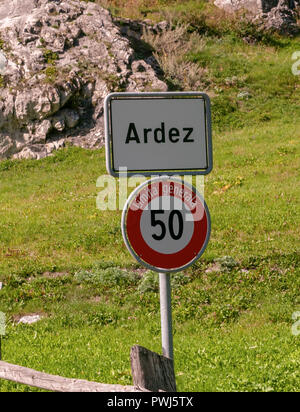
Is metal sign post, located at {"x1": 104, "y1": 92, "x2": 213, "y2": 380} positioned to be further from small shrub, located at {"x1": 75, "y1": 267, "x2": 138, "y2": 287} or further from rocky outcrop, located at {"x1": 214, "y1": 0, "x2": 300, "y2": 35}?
rocky outcrop, located at {"x1": 214, "y1": 0, "x2": 300, "y2": 35}

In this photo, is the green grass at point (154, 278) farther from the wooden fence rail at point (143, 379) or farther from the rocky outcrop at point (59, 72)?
the wooden fence rail at point (143, 379)

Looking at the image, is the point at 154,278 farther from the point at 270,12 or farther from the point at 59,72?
the point at 270,12

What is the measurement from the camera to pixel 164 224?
14.3 feet

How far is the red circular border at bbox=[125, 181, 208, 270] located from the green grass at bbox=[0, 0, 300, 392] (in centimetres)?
243

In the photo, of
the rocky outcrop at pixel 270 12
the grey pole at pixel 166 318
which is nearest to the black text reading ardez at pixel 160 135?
the grey pole at pixel 166 318

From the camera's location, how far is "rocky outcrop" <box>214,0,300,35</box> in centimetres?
3406

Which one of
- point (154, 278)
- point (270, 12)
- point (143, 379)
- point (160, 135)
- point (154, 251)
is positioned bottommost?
point (154, 278)

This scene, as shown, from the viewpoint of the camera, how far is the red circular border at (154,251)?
14.2 ft

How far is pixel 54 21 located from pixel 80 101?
199 inches

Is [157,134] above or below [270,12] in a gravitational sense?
below

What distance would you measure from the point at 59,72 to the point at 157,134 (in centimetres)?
2174

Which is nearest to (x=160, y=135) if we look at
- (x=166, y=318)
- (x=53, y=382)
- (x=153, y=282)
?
(x=166, y=318)
